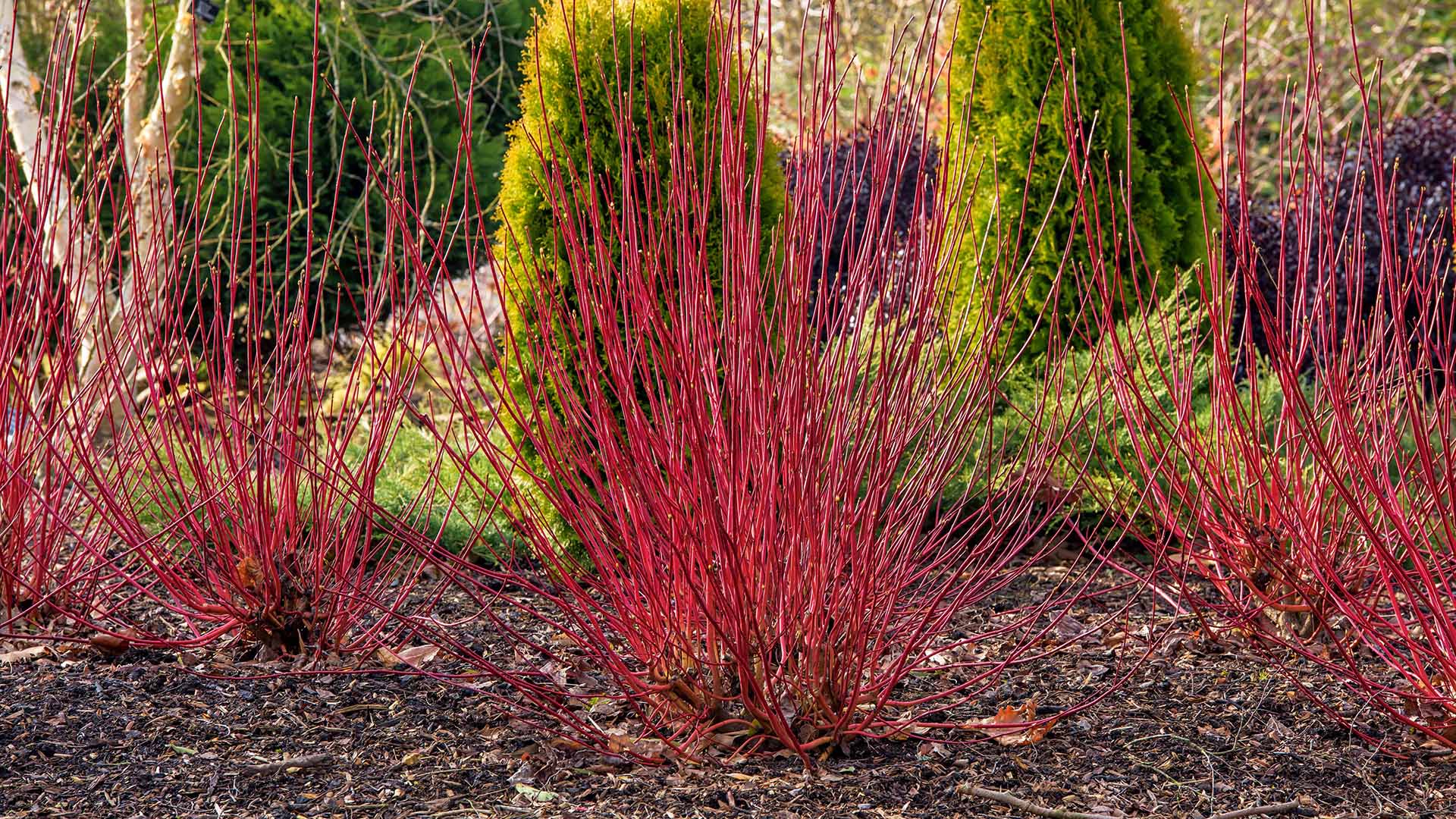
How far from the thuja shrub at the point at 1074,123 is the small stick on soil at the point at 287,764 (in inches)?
114

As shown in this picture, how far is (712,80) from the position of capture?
326 cm

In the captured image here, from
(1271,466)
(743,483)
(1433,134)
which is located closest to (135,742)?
(743,483)

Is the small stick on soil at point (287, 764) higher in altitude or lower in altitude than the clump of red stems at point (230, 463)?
lower

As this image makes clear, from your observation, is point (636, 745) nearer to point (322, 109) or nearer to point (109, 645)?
point (109, 645)

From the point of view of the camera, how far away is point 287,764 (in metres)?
2.35

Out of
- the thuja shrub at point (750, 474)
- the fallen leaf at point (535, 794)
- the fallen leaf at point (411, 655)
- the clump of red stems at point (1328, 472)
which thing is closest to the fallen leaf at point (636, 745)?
the thuja shrub at point (750, 474)

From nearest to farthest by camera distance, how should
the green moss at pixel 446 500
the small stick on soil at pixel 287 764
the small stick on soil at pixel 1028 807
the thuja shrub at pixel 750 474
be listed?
the thuja shrub at pixel 750 474 → the small stick on soil at pixel 1028 807 → the small stick on soil at pixel 287 764 → the green moss at pixel 446 500

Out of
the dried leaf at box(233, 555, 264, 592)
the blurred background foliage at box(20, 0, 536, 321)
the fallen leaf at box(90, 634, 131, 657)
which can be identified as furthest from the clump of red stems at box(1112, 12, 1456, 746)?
the blurred background foliage at box(20, 0, 536, 321)

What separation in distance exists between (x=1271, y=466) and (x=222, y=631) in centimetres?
213

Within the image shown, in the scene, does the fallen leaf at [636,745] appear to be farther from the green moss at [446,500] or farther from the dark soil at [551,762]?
the green moss at [446,500]

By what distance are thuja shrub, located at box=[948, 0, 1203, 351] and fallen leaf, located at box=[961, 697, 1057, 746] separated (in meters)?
2.23

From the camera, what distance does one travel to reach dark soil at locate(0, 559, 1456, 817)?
2.22 m

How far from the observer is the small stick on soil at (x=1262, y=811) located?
218 centimetres

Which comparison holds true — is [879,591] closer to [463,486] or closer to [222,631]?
[222,631]
